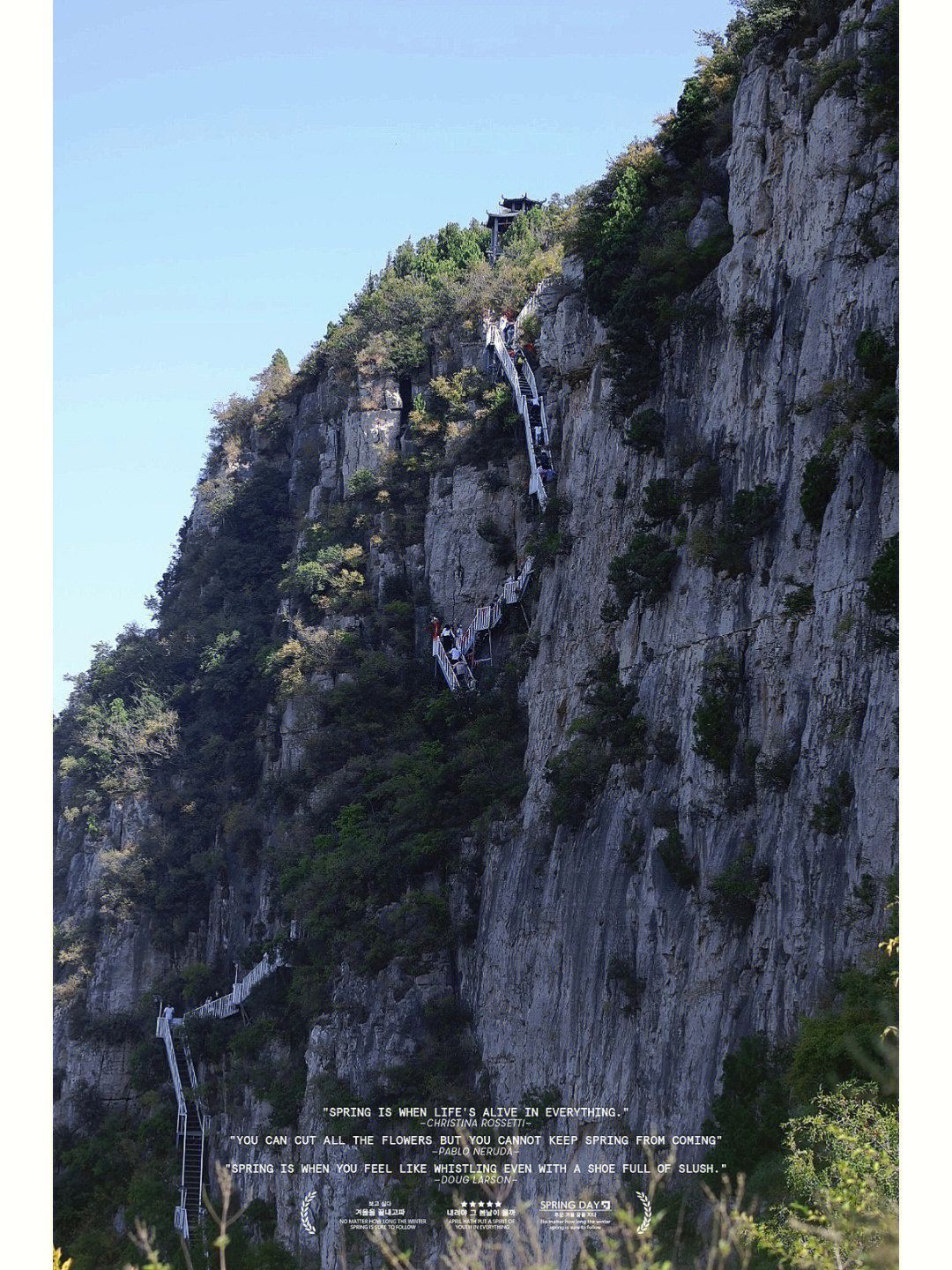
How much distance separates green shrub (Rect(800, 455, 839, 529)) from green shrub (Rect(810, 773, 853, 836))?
4100mm

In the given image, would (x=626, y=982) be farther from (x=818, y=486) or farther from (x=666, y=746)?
(x=818, y=486)

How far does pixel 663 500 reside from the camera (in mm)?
31656

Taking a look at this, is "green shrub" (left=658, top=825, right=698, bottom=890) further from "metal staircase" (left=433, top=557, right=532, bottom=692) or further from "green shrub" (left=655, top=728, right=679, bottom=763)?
"metal staircase" (left=433, top=557, right=532, bottom=692)

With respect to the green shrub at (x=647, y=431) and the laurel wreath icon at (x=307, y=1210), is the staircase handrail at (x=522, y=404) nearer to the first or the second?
the green shrub at (x=647, y=431)

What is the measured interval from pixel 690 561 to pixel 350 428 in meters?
25.7

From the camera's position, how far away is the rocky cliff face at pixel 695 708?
24.2m

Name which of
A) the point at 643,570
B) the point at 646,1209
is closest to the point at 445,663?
the point at 643,570

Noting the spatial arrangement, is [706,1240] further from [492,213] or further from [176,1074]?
[492,213]

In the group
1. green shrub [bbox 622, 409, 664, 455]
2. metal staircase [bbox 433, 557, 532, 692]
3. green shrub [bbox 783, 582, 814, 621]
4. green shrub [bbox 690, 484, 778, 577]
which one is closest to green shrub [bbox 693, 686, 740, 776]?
green shrub [bbox 783, 582, 814, 621]

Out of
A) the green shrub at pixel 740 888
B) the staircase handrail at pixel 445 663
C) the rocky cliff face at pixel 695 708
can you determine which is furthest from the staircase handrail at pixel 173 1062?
the green shrub at pixel 740 888

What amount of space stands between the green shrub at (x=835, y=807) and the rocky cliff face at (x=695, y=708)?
3.6 inches

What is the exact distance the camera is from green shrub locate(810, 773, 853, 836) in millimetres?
23484
